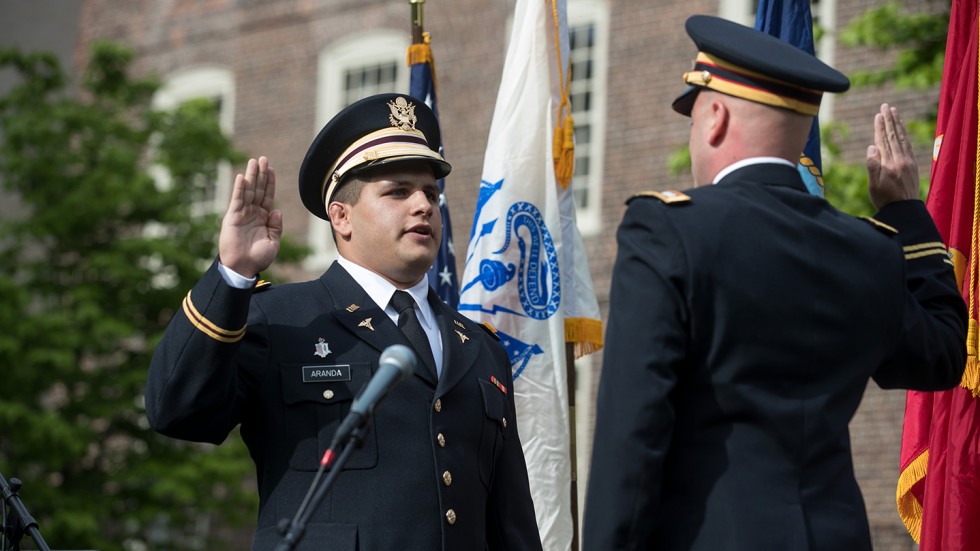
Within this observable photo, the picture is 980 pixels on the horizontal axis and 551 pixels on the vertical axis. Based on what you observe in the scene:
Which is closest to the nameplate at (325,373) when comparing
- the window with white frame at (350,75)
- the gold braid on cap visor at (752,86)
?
the gold braid on cap visor at (752,86)

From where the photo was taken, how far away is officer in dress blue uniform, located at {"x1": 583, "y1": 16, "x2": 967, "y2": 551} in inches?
118

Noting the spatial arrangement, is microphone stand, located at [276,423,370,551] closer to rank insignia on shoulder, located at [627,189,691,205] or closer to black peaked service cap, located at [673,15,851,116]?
rank insignia on shoulder, located at [627,189,691,205]

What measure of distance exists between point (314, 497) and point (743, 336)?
971 mm

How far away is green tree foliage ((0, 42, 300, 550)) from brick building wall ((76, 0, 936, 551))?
275 centimetres

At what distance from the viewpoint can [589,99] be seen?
15.6m

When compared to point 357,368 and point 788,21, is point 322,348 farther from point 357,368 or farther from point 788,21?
point 788,21

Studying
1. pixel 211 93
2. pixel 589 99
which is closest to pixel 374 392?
pixel 589 99

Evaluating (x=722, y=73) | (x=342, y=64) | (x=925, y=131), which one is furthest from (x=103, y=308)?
(x=722, y=73)

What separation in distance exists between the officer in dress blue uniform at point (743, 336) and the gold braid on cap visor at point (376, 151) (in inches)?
47.7

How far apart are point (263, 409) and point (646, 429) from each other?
4.47ft

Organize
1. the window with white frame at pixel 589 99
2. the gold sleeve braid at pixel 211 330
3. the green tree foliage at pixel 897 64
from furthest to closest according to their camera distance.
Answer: the window with white frame at pixel 589 99, the green tree foliage at pixel 897 64, the gold sleeve braid at pixel 211 330

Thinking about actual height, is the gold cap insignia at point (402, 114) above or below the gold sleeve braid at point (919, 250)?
above

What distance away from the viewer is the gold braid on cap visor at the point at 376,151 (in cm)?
433

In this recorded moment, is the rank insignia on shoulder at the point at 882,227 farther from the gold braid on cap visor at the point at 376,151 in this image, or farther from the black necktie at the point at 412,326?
the gold braid on cap visor at the point at 376,151
